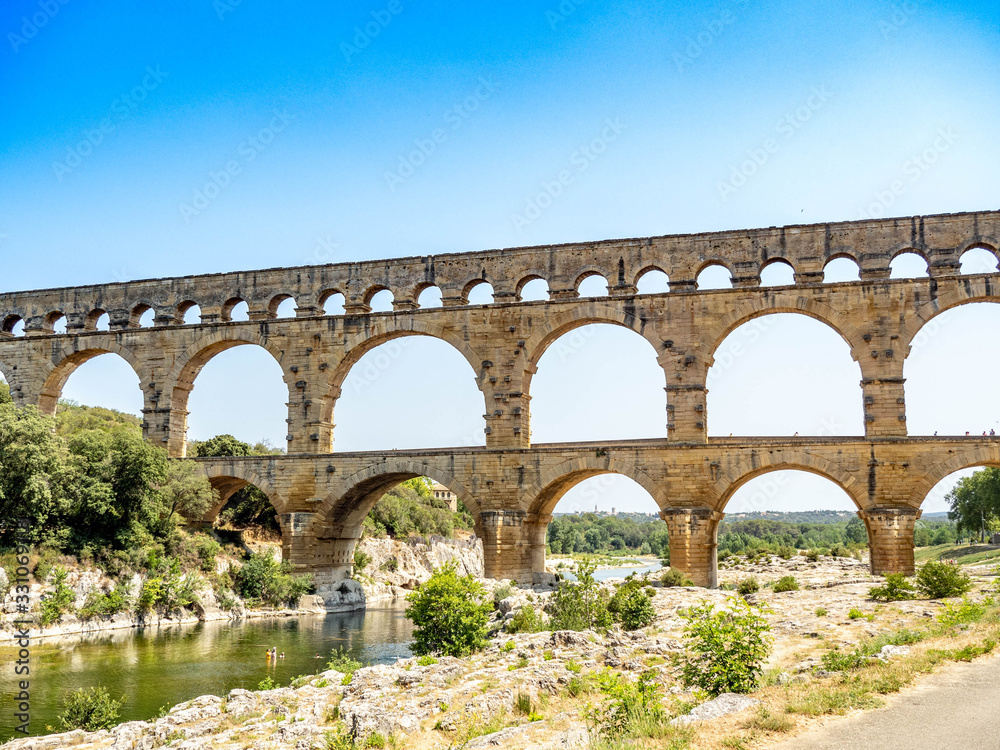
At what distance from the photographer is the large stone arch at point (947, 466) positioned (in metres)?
22.2

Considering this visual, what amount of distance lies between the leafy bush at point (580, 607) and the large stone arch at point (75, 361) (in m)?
18.0

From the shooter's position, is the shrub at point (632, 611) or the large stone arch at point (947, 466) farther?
the large stone arch at point (947, 466)

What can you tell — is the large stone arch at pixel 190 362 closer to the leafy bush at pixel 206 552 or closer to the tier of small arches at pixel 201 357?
the tier of small arches at pixel 201 357

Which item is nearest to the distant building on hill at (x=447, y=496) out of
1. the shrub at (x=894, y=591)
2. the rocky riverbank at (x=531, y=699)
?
the shrub at (x=894, y=591)

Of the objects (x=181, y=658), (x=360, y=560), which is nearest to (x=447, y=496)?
(x=360, y=560)

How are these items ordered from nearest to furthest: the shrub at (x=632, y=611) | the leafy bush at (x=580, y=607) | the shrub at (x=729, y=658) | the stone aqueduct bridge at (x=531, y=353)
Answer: the shrub at (x=729, y=658) < the leafy bush at (x=580, y=607) < the shrub at (x=632, y=611) < the stone aqueduct bridge at (x=531, y=353)

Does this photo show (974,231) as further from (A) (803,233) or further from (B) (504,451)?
(B) (504,451)

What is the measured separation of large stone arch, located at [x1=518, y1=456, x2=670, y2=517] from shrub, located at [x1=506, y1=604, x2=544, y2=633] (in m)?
7.23

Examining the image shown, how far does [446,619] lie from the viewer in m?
16.0

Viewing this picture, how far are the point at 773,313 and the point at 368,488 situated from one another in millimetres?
13784

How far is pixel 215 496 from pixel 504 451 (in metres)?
10.5

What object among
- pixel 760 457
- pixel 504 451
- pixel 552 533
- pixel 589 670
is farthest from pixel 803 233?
pixel 552 533

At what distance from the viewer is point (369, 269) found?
27.6 metres

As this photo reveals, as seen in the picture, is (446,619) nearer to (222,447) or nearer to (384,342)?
(384,342)
